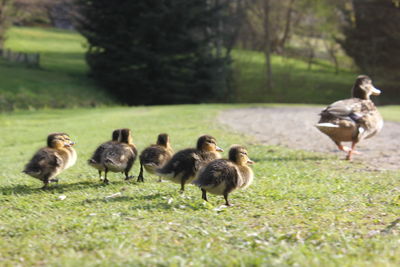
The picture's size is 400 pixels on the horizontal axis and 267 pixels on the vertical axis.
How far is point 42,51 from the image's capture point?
65.1m

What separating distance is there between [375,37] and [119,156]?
44267 mm

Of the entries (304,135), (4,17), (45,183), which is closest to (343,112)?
(304,135)

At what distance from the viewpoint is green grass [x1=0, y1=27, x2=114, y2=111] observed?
38.4 m

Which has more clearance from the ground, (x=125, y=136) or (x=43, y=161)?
(x=125, y=136)

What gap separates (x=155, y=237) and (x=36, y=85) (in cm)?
3881

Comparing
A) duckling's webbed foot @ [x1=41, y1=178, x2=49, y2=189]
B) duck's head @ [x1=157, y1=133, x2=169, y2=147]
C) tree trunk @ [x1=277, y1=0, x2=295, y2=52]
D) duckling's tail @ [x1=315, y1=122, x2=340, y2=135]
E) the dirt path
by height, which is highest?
tree trunk @ [x1=277, y1=0, x2=295, y2=52]

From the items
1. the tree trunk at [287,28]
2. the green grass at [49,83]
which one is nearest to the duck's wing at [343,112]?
the green grass at [49,83]

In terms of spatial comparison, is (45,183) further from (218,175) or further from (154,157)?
(218,175)

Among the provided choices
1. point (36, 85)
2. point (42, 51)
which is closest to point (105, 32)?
point (36, 85)

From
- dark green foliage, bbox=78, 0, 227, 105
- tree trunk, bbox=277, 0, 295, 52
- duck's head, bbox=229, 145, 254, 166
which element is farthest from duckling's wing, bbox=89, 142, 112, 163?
tree trunk, bbox=277, 0, 295, 52

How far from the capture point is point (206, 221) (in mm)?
6496

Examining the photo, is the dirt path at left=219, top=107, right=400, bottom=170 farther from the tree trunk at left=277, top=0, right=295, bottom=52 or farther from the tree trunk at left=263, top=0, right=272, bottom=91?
the tree trunk at left=277, top=0, right=295, bottom=52

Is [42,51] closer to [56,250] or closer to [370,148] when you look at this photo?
[370,148]

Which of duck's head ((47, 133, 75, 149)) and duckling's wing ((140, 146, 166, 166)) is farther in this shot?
duck's head ((47, 133, 75, 149))
